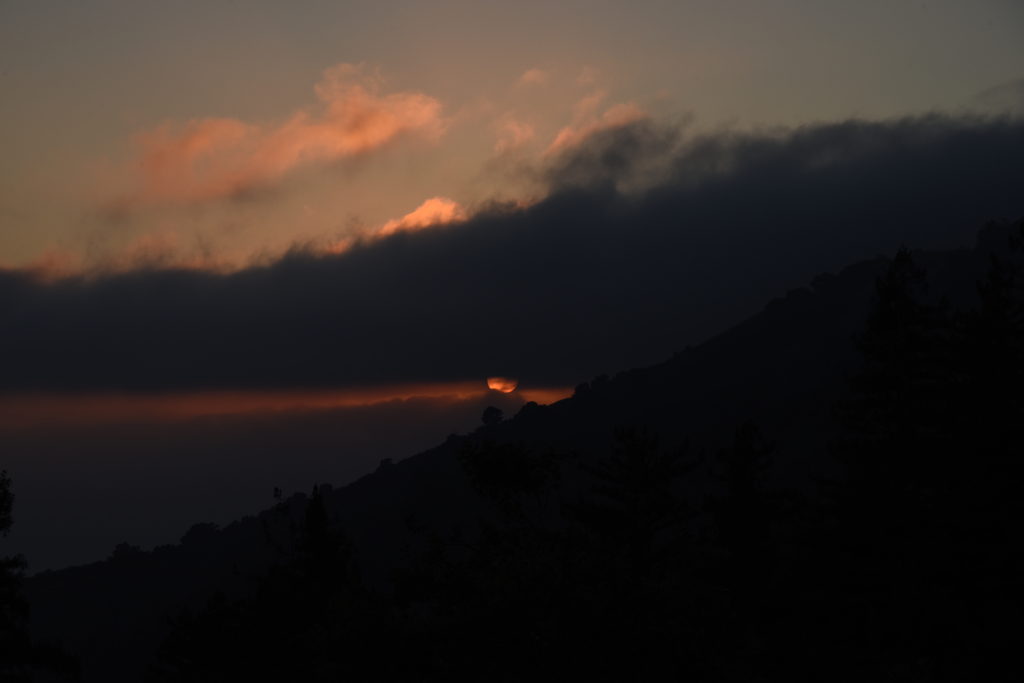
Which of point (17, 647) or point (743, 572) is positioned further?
point (743, 572)

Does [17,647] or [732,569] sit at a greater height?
[17,647]

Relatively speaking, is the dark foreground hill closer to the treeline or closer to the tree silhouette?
the treeline

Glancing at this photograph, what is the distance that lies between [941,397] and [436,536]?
24295mm

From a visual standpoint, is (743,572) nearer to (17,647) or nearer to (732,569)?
(732,569)

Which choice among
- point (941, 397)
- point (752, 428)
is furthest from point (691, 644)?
point (752, 428)

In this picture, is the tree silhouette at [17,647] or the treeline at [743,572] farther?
the tree silhouette at [17,647]

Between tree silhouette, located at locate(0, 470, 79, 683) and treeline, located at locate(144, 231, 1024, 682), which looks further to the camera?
tree silhouette, located at locate(0, 470, 79, 683)

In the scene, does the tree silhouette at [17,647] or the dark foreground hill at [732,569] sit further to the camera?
the tree silhouette at [17,647]

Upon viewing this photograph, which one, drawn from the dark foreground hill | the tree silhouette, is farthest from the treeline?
the tree silhouette

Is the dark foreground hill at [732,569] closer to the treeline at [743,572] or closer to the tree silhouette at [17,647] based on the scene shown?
the treeline at [743,572]

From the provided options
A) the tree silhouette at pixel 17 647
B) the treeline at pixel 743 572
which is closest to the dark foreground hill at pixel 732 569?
the treeline at pixel 743 572

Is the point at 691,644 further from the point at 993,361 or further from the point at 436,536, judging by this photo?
the point at 993,361

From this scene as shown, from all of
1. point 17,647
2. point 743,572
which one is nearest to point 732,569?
point 743,572

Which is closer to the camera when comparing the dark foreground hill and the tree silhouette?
the dark foreground hill
